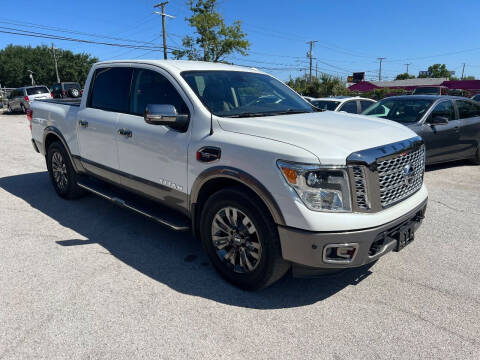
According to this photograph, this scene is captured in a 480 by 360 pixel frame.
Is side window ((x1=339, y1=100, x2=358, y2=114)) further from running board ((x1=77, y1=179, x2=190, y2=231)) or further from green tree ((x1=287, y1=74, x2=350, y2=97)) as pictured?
green tree ((x1=287, y1=74, x2=350, y2=97))

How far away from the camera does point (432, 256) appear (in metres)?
3.73

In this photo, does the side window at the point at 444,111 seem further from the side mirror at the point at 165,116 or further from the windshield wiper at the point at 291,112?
the side mirror at the point at 165,116

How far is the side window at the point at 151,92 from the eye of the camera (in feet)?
11.6

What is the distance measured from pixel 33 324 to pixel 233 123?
2.13 m

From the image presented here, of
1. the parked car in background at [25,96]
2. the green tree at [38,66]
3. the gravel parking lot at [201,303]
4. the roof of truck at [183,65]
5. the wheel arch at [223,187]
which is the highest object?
the green tree at [38,66]

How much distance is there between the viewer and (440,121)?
6.70 meters

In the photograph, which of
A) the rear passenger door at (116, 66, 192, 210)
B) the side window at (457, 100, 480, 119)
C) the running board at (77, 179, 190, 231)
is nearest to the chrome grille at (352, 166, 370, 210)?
the rear passenger door at (116, 66, 192, 210)

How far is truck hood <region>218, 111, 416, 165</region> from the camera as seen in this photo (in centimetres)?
261

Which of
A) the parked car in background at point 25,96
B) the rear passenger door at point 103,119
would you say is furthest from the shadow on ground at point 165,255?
the parked car in background at point 25,96

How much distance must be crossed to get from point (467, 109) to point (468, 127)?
1.55ft

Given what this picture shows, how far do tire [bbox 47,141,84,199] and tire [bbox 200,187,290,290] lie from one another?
2.89 m

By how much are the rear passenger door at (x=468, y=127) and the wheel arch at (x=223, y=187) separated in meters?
6.40

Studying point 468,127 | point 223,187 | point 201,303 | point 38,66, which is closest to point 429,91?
point 468,127

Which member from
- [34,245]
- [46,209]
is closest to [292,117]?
[34,245]
